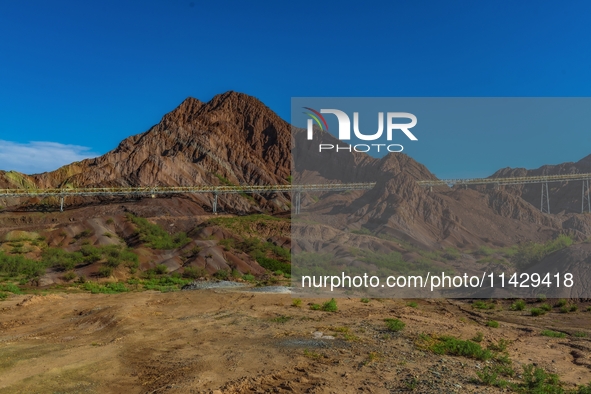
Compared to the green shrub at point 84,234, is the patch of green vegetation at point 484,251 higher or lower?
lower

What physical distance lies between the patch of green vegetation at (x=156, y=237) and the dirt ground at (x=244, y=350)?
70.6ft

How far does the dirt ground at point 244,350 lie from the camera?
8398mm

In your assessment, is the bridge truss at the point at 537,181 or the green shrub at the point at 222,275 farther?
the bridge truss at the point at 537,181

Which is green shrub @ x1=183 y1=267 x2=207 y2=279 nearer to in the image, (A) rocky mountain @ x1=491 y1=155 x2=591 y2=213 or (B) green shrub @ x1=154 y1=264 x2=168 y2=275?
(B) green shrub @ x1=154 y1=264 x2=168 y2=275

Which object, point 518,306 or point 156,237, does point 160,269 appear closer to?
point 156,237

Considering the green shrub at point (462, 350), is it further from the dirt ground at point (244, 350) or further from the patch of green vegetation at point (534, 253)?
the patch of green vegetation at point (534, 253)

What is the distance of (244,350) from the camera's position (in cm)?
1060

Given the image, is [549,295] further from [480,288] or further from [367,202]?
[367,202]

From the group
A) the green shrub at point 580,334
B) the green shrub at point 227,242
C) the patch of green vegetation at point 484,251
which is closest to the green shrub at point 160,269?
the green shrub at point 227,242

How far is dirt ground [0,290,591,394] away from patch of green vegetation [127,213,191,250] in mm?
21518

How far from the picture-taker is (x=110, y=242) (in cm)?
3978

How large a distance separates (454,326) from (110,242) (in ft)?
110

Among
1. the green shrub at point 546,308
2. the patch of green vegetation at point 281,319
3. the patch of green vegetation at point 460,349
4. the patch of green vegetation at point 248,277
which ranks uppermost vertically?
the patch of green vegetation at point 460,349

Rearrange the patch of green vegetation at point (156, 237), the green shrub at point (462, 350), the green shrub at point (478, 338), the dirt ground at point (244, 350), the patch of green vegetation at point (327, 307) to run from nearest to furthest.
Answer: the dirt ground at point (244, 350)
the green shrub at point (462, 350)
the green shrub at point (478, 338)
the patch of green vegetation at point (327, 307)
the patch of green vegetation at point (156, 237)
